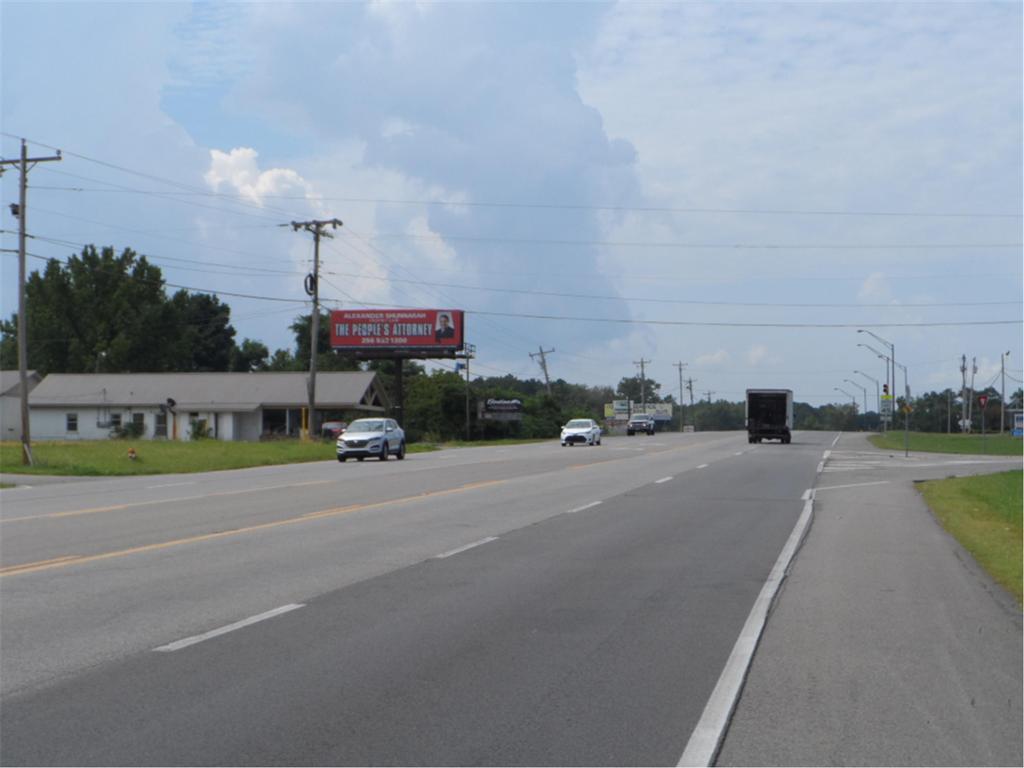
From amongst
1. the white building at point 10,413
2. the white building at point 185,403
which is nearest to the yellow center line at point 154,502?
the white building at point 185,403

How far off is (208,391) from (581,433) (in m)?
34.2

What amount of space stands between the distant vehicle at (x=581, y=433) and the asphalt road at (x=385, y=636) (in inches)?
1758

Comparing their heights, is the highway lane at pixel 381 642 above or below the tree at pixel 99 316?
below

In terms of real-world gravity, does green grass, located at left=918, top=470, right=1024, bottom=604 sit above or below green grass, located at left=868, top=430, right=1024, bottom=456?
below

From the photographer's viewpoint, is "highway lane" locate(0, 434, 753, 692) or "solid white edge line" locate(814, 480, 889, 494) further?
"solid white edge line" locate(814, 480, 889, 494)

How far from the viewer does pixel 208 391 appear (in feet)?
282

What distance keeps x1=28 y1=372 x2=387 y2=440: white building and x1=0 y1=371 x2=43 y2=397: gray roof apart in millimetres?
1362

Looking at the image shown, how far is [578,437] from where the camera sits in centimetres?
6456

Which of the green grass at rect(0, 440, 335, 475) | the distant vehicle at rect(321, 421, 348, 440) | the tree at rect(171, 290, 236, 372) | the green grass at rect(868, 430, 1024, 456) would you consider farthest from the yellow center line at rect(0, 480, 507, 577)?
the tree at rect(171, 290, 236, 372)

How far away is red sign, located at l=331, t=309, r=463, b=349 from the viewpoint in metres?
85.6

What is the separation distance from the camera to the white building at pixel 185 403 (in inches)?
3275

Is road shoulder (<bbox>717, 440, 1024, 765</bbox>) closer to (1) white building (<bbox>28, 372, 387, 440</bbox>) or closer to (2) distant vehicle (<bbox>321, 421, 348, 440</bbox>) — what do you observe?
(2) distant vehicle (<bbox>321, 421, 348, 440</bbox>)

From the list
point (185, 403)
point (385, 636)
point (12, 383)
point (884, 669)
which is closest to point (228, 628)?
point (385, 636)

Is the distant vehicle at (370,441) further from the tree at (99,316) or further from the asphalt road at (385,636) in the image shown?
the tree at (99,316)
